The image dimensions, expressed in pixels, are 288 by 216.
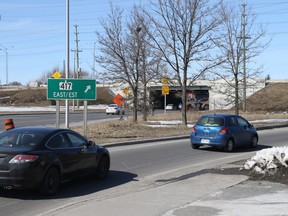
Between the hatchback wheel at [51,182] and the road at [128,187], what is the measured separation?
0.17 meters

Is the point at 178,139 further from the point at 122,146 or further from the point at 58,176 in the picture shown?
the point at 58,176

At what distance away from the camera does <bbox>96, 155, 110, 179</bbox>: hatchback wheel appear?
451 inches

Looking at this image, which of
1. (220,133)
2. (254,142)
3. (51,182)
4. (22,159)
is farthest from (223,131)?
(22,159)

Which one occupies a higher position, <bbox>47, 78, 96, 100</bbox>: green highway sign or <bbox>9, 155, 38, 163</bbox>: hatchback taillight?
<bbox>47, 78, 96, 100</bbox>: green highway sign

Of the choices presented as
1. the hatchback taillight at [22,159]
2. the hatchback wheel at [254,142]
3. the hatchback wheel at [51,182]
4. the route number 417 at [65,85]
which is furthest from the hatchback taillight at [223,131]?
the hatchback taillight at [22,159]

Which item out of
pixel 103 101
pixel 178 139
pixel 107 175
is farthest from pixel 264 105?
pixel 107 175

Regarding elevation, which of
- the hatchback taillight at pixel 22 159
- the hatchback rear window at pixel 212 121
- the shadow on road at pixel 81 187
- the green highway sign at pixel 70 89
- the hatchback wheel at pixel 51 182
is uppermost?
the green highway sign at pixel 70 89

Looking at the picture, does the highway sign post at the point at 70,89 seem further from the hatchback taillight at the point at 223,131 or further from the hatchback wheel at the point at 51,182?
the hatchback wheel at the point at 51,182

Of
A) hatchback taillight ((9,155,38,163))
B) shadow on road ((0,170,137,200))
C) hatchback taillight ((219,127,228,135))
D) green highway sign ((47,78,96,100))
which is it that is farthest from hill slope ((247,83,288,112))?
hatchback taillight ((9,155,38,163))

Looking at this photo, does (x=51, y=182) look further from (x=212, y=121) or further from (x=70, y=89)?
(x=70, y=89)

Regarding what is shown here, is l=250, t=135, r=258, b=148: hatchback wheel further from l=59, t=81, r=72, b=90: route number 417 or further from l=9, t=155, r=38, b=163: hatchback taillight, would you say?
l=9, t=155, r=38, b=163: hatchback taillight

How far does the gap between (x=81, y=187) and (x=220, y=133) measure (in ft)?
29.3

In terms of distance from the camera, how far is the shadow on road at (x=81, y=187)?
9.32 m

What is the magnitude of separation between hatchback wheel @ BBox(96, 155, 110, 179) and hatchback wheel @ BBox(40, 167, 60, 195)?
1.91m
